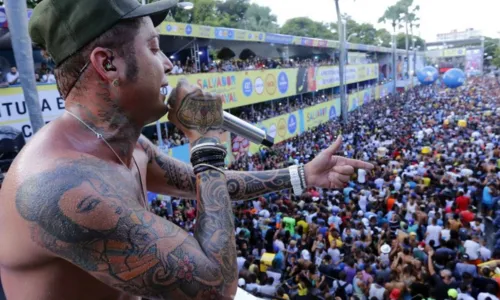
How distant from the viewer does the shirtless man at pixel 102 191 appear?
1.16 m

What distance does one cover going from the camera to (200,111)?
1602 millimetres

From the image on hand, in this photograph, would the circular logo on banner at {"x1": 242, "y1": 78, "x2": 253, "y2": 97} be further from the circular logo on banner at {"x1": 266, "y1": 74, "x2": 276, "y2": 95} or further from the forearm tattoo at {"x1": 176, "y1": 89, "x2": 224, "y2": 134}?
the forearm tattoo at {"x1": 176, "y1": 89, "x2": 224, "y2": 134}

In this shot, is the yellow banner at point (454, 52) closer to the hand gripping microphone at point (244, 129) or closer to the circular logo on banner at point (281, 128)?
the circular logo on banner at point (281, 128)

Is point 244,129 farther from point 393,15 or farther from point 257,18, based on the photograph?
point 393,15

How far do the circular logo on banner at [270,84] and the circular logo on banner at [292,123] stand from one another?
6.63ft

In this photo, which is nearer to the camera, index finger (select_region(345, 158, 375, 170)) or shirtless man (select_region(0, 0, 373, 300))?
shirtless man (select_region(0, 0, 373, 300))

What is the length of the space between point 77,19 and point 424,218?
8005 mm

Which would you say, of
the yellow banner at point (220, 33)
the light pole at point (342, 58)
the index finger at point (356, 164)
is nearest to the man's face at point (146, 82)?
the index finger at point (356, 164)

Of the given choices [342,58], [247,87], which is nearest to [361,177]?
[247,87]

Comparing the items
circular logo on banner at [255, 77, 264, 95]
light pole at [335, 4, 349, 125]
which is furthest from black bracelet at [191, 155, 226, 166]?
light pole at [335, 4, 349, 125]

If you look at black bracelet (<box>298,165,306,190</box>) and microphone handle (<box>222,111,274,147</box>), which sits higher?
microphone handle (<box>222,111,274,147</box>)

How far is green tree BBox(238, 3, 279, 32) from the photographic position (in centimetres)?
4572

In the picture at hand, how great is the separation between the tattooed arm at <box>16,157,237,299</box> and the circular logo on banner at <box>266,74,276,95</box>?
19287 mm

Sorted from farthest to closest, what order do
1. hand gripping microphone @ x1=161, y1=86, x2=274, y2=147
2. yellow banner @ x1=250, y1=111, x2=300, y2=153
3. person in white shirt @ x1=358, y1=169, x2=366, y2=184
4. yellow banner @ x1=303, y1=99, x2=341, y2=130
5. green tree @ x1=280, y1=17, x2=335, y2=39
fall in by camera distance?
1. green tree @ x1=280, y1=17, x2=335, y2=39
2. yellow banner @ x1=303, y1=99, x2=341, y2=130
3. yellow banner @ x1=250, y1=111, x2=300, y2=153
4. person in white shirt @ x1=358, y1=169, x2=366, y2=184
5. hand gripping microphone @ x1=161, y1=86, x2=274, y2=147
